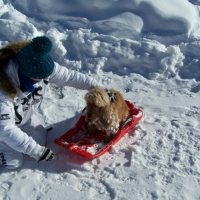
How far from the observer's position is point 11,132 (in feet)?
6.94

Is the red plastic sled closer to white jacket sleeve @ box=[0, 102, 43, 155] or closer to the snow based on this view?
the snow

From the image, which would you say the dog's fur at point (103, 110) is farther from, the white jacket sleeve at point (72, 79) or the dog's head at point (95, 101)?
the white jacket sleeve at point (72, 79)

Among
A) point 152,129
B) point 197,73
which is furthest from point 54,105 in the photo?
point 197,73

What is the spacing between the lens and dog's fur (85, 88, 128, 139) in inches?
92.9

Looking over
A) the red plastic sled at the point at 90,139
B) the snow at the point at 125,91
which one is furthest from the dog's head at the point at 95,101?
the snow at the point at 125,91

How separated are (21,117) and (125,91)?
5.59 feet

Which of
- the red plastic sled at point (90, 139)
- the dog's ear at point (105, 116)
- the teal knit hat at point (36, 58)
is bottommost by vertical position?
the red plastic sled at point (90, 139)

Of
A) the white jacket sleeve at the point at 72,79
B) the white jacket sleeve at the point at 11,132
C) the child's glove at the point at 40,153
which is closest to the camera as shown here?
the white jacket sleeve at the point at 11,132

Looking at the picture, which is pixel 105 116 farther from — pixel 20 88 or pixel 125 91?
pixel 125 91

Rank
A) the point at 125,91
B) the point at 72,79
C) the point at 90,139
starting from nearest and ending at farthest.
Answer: the point at 72,79
the point at 90,139
the point at 125,91

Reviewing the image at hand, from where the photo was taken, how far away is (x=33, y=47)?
1804 mm

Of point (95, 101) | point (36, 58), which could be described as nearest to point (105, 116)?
point (95, 101)

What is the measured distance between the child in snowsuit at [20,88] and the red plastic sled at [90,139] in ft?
1.03

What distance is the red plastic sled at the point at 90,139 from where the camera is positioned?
97.7 inches
